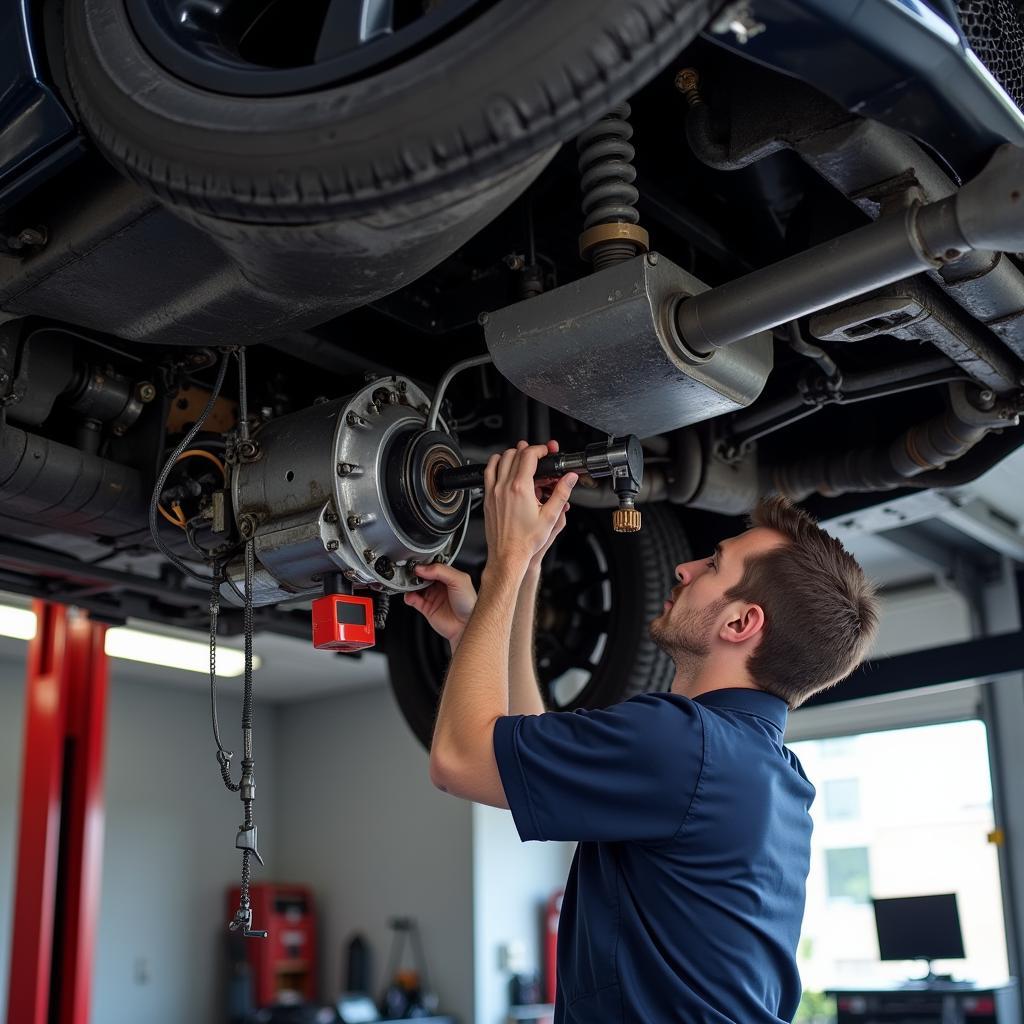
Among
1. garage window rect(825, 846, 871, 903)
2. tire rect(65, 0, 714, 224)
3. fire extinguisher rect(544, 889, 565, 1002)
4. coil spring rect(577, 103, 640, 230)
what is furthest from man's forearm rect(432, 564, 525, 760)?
fire extinguisher rect(544, 889, 565, 1002)

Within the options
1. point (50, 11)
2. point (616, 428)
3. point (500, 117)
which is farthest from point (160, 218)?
point (616, 428)

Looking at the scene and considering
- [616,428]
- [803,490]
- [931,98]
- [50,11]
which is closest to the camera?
[931,98]

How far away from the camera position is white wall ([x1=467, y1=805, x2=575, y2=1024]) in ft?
28.8

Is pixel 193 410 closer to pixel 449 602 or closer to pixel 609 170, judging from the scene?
pixel 449 602

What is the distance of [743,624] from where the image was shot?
176 cm

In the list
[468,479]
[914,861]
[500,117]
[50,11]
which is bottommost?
[914,861]

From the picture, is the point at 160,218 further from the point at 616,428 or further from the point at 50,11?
the point at 616,428

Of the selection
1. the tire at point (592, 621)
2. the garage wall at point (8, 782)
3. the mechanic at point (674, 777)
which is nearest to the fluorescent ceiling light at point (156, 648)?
the garage wall at point (8, 782)

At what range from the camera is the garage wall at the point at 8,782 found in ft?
26.7

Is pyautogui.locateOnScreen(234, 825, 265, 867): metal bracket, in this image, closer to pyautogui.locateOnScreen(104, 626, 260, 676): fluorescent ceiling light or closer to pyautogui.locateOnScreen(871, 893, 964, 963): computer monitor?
pyautogui.locateOnScreen(104, 626, 260, 676): fluorescent ceiling light

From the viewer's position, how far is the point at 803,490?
253cm

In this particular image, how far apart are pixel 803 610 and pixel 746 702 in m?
0.17

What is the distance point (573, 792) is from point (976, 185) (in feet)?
2.81

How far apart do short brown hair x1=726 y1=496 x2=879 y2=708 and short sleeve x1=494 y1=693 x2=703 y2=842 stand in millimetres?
286
